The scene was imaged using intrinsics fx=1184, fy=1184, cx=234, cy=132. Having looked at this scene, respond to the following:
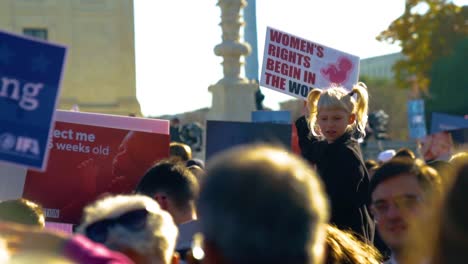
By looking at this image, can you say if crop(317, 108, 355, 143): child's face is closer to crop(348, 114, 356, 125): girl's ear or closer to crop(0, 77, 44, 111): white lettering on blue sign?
crop(348, 114, 356, 125): girl's ear

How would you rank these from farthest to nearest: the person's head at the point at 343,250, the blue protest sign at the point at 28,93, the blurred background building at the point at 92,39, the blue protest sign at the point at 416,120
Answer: the blurred background building at the point at 92,39 → the blue protest sign at the point at 416,120 → the blue protest sign at the point at 28,93 → the person's head at the point at 343,250

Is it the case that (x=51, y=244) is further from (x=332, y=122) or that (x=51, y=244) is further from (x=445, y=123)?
(x=445, y=123)

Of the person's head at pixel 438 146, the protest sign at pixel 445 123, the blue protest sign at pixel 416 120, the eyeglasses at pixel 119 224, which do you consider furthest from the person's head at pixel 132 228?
A: the blue protest sign at pixel 416 120

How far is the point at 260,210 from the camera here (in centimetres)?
223

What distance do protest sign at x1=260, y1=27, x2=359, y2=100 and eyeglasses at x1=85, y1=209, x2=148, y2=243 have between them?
5.66 metres

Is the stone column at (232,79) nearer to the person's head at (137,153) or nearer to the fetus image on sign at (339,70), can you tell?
the fetus image on sign at (339,70)

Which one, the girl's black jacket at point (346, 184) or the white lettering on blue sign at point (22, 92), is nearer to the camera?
the white lettering on blue sign at point (22, 92)

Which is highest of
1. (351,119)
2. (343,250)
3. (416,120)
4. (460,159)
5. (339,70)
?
(339,70)

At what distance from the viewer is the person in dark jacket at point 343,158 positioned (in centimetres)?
562

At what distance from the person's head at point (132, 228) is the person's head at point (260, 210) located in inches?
34.5

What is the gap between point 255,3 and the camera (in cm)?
3456

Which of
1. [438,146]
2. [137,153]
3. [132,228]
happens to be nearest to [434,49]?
[438,146]

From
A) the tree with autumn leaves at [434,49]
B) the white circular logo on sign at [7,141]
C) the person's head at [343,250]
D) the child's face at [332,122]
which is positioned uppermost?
the tree with autumn leaves at [434,49]

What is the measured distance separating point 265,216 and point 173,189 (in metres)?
2.82
